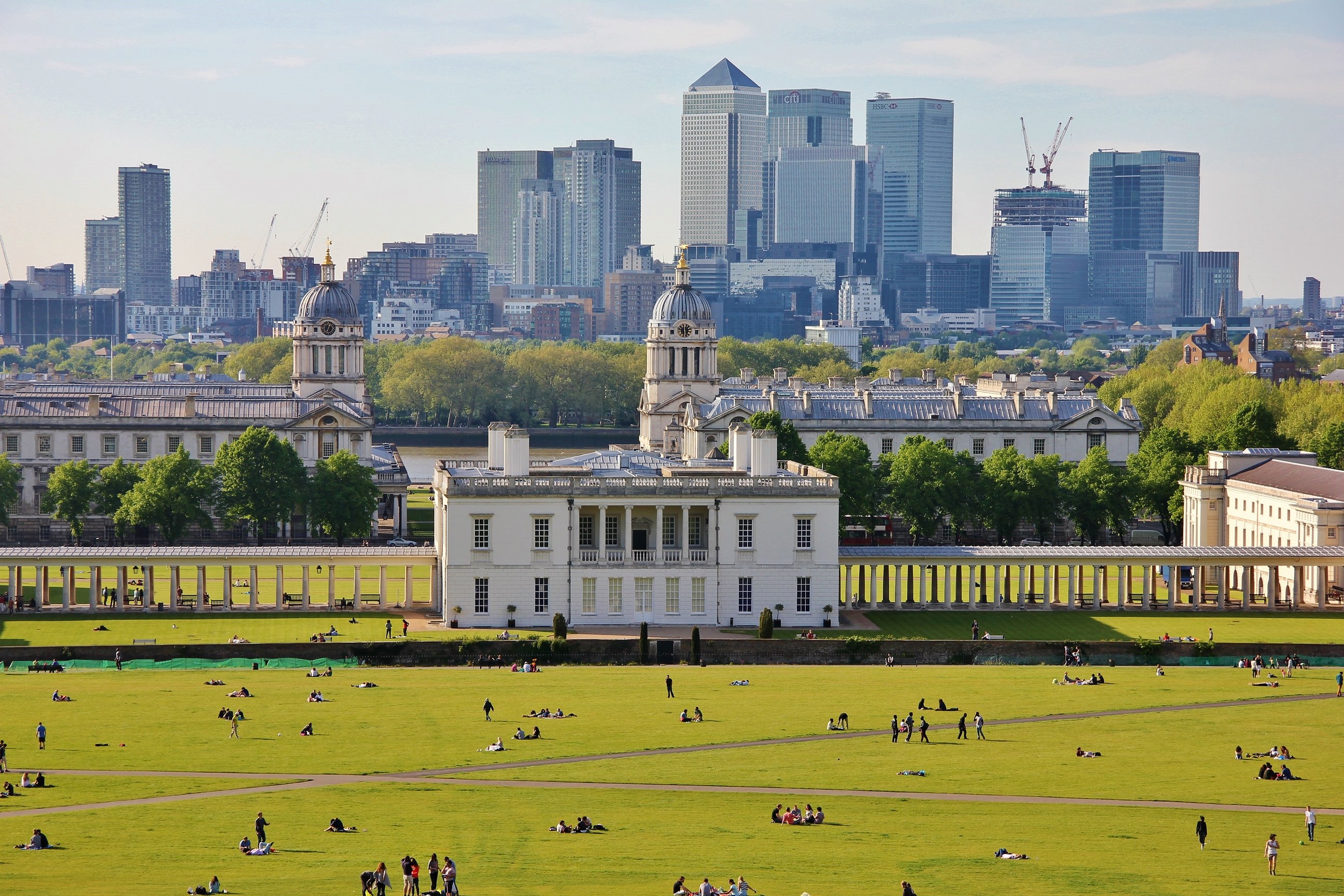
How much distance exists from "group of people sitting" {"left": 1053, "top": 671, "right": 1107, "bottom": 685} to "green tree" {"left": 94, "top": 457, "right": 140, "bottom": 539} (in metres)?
62.2

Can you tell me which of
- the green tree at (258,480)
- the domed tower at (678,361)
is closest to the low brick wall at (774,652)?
the green tree at (258,480)

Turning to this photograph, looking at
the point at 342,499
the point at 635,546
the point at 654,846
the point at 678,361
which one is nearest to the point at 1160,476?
the point at 678,361

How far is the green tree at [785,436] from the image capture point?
437 feet

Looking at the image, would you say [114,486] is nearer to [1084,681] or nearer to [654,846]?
[1084,681]

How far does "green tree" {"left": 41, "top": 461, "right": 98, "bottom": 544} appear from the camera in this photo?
128375 millimetres

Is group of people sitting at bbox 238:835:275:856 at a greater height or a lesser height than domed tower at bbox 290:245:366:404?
lesser

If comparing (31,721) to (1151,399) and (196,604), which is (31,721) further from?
(1151,399)

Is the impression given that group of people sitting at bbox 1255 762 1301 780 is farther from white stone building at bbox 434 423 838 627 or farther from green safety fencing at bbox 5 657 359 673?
green safety fencing at bbox 5 657 359 673

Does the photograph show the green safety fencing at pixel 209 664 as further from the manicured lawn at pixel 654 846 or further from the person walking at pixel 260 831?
the person walking at pixel 260 831

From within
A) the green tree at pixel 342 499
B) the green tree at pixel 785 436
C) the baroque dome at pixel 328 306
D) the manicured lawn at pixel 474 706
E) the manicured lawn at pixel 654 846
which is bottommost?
the manicured lawn at pixel 654 846

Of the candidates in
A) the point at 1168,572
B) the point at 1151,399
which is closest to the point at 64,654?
the point at 1168,572

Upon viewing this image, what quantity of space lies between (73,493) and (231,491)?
32.5ft

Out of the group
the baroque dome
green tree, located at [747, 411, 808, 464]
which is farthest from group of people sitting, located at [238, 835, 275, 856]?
the baroque dome

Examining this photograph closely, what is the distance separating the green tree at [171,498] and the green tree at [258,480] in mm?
1254
